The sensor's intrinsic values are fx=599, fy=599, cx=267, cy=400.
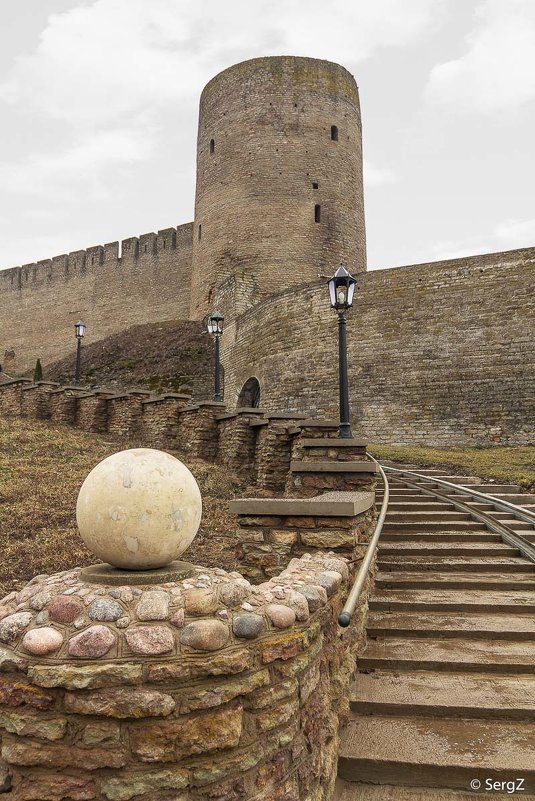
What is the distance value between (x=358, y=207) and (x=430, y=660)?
28784 millimetres

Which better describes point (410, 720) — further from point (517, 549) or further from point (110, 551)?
point (517, 549)

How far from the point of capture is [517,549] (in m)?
6.57

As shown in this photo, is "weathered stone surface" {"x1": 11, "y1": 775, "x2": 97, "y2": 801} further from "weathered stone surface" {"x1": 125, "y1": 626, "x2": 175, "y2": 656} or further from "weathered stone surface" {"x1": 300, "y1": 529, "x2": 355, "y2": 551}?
"weathered stone surface" {"x1": 300, "y1": 529, "x2": 355, "y2": 551}

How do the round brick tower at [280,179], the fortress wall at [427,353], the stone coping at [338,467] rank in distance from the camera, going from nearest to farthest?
the stone coping at [338,467]
the fortress wall at [427,353]
the round brick tower at [280,179]

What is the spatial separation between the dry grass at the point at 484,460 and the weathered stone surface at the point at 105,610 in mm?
9270

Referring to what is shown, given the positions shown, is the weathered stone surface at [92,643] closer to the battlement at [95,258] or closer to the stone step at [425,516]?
the stone step at [425,516]

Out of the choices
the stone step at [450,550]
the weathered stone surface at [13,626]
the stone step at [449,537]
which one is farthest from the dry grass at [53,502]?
the weathered stone surface at [13,626]

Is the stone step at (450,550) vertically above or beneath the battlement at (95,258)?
beneath

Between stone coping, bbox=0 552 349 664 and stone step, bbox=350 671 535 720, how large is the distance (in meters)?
1.42

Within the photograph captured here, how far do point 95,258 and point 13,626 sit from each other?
42.1 m

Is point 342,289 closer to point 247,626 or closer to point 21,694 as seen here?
point 247,626

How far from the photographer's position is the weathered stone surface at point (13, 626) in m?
2.36

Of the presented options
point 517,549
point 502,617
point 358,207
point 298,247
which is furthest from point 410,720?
point 358,207
